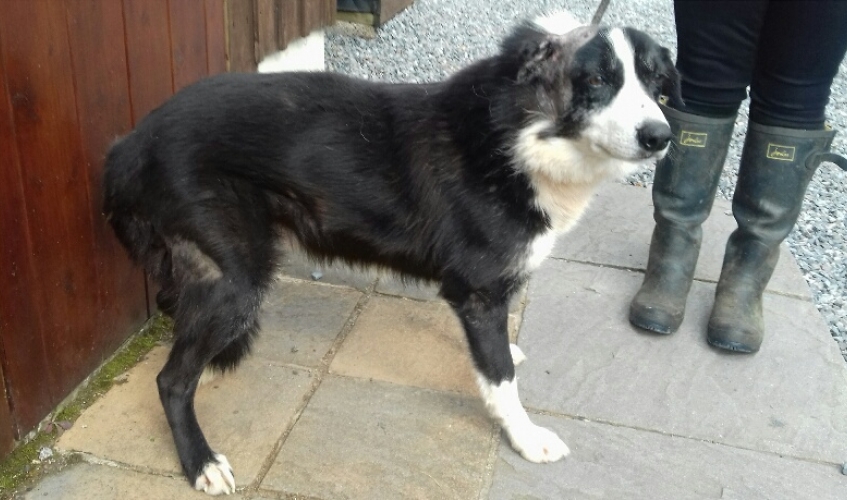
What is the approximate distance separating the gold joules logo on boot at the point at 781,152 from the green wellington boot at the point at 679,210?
0.18 m

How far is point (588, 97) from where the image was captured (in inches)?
78.5

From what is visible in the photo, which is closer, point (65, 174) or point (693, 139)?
point (65, 174)

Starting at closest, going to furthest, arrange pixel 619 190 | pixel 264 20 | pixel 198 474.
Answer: pixel 198 474
pixel 264 20
pixel 619 190

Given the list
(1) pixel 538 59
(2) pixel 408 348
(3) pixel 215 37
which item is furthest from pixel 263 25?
(1) pixel 538 59

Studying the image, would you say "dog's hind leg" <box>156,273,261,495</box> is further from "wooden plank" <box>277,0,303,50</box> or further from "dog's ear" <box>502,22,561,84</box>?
"wooden plank" <box>277,0,303,50</box>

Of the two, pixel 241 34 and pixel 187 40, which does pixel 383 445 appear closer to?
Answer: pixel 187 40

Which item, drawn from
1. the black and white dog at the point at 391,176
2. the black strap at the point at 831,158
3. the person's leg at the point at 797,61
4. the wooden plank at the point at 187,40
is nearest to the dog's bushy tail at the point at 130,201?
the black and white dog at the point at 391,176

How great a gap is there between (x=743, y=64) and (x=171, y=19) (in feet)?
6.46

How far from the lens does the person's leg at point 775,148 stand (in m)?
2.49

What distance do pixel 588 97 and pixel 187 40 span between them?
4.94 feet

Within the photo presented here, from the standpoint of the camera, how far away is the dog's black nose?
1917 mm

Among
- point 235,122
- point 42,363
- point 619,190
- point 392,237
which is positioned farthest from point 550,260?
point 42,363

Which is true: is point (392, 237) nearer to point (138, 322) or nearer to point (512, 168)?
point (512, 168)

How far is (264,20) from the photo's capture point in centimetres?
358
